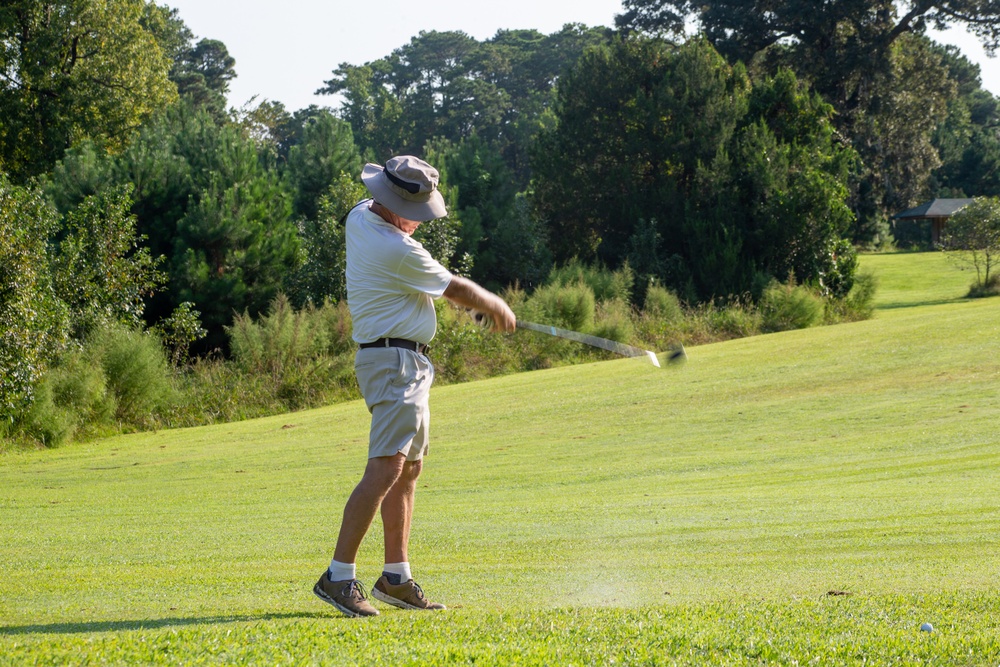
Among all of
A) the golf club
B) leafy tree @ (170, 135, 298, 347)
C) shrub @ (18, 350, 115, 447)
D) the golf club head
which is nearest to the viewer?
the golf club

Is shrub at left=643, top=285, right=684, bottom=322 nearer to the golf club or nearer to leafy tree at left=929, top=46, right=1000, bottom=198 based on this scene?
the golf club

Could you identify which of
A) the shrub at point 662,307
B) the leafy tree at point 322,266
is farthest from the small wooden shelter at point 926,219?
the leafy tree at point 322,266

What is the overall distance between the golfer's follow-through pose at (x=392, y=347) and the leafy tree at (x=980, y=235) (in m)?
41.3

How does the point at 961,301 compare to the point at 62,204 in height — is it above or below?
below

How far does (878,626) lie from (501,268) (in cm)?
3538

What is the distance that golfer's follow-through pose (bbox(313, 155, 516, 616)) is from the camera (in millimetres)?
5223

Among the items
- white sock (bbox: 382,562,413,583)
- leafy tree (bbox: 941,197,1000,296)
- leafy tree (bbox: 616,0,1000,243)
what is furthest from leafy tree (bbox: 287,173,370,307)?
leafy tree (bbox: 941,197,1000,296)

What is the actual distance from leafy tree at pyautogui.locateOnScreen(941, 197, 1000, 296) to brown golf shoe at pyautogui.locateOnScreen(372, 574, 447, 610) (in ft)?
136

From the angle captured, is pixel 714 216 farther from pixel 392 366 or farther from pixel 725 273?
pixel 392 366

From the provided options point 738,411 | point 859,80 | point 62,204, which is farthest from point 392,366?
point 859,80

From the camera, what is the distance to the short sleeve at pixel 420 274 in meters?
5.22

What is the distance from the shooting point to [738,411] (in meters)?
17.9

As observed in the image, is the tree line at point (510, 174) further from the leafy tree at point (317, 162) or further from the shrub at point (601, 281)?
the shrub at point (601, 281)

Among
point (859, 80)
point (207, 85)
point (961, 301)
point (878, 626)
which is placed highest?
point (207, 85)
